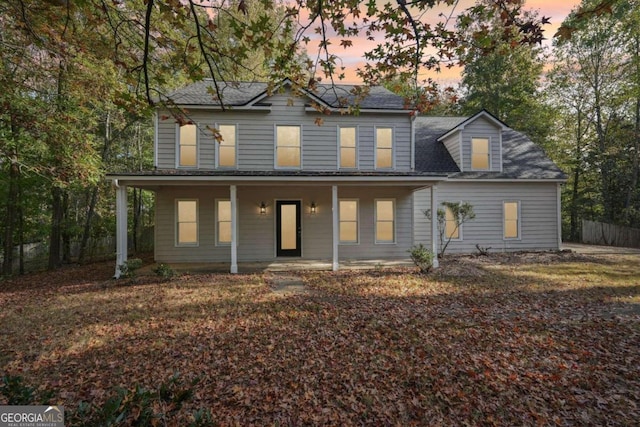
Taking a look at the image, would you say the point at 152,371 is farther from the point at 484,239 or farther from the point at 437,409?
the point at 484,239

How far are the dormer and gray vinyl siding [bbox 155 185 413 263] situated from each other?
320cm

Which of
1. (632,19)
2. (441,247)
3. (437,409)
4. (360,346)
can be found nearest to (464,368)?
A: (437,409)

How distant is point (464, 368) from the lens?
364cm

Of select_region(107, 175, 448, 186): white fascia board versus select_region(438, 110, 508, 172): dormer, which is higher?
select_region(438, 110, 508, 172): dormer

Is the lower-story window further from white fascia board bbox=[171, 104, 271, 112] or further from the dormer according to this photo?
the dormer

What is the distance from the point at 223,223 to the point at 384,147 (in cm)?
649

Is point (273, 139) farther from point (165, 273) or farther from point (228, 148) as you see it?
point (165, 273)

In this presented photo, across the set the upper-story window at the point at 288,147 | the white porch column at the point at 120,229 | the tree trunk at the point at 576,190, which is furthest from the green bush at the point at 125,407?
the tree trunk at the point at 576,190

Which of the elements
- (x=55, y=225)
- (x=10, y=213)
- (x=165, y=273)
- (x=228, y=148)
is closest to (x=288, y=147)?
(x=228, y=148)

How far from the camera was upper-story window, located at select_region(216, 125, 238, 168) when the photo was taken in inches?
422

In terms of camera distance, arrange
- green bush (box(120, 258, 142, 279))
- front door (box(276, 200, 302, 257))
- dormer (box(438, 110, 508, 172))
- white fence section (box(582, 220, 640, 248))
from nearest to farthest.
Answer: green bush (box(120, 258, 142, 279)) → front door (box(276, 200, 302, 257)) → dormer (box(438, 110, 508, 172)) → white fence section (box(582, 220, 640, 248))

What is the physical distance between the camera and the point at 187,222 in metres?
10.9

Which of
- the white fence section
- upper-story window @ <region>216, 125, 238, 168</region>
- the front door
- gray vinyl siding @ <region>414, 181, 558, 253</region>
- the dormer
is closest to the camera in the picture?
upper-story window @ <region>216, 125, 238, 168</region>

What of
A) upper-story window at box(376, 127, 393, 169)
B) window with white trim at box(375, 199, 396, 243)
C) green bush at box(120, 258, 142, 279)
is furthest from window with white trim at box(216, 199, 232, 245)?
upper-story window at box(376, 127, 393, 169)
